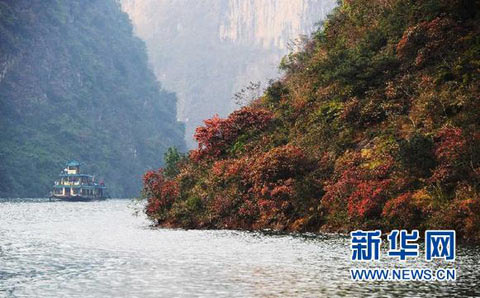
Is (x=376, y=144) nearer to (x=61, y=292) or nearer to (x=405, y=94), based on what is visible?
(x=405, y=94)

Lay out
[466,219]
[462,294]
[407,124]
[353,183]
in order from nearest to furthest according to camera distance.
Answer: [462,294], [466,219], [353,183], [407,124]

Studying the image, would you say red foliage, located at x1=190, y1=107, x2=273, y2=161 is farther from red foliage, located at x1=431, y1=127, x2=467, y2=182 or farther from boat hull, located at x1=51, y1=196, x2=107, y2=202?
boat hull, located at x1=51, y1=196, x2=107, y2=202

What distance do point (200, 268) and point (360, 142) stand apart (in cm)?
2525

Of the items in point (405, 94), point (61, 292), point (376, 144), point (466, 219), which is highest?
point (405, 94)

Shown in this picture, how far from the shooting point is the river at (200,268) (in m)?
23.0

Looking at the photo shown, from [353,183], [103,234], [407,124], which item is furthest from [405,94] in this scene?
[103,234]

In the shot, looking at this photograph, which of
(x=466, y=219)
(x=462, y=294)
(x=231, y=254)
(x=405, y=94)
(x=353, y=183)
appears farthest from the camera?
(x=405, y=94)

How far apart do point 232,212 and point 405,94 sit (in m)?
13.8

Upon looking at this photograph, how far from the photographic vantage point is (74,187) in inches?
7126

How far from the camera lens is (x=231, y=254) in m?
34.1

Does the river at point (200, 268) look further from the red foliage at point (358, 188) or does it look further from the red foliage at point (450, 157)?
the red foliage at point (450, 157)

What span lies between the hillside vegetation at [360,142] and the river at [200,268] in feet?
13.1

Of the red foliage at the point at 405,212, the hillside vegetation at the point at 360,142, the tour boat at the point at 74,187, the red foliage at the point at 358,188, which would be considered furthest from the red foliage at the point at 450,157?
the tour boat at the point at 74,187

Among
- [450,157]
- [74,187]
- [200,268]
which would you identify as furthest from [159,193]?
[74,187]
